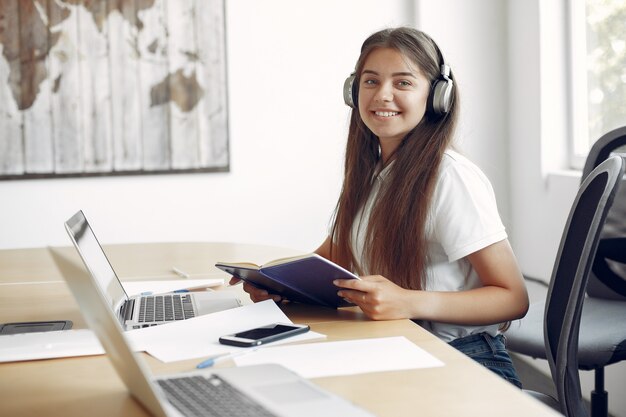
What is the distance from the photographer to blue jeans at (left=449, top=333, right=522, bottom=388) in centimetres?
160

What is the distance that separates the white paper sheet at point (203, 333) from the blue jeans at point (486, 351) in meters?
0.36

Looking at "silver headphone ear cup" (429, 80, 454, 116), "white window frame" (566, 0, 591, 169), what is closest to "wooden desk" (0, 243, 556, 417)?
"silver headphone ear cup" (429, 80, 454, 116)

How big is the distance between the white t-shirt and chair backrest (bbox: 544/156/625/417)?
5.5 inches

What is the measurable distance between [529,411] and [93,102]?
3.12 meters

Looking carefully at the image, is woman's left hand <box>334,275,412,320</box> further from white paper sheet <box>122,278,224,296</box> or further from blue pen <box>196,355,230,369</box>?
white paper sheet <box>122,278,224,296</box>

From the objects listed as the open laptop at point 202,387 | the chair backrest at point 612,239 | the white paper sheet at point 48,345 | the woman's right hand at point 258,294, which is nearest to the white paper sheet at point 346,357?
the open laptop at point 202,387

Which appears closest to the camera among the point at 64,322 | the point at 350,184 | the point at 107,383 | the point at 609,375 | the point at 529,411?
the point at 529,411

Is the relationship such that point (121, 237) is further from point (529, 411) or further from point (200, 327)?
point (529, 411)

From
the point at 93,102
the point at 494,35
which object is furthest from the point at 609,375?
the point at 93,102

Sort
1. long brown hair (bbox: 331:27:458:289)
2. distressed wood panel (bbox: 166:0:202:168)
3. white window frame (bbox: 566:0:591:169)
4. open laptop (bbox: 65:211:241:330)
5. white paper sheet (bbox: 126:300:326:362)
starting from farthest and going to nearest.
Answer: distressed wood panel (bbox: 166:0:202:168), white window frame (bbox: 566:0:591:169), long brown hair (bbox: 331:27:458:289), open laptop (bbox: 65:211:241:330), white paper sheet (bbox: 126:300:326:362)

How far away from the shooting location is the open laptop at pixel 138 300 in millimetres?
1530

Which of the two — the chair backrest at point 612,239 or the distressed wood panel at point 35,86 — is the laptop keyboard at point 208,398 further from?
the distressed wood panel at point 35,86

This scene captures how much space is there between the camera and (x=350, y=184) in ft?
6.36

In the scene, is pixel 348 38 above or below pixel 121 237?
above
